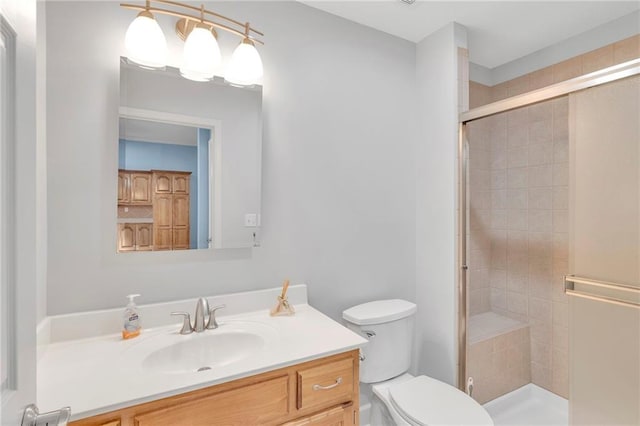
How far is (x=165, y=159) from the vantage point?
1.33m

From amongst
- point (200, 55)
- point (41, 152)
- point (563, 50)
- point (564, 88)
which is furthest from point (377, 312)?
point (563, 50)

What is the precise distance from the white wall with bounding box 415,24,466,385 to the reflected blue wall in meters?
1.33

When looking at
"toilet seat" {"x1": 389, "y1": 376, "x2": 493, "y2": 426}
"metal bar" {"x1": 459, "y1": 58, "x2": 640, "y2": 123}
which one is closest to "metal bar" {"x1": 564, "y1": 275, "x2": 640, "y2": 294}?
"toilet seat" {"x1": 389, "y1": 376, "x2": 493, "y2": 426}

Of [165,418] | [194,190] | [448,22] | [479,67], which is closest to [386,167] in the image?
[448,22]

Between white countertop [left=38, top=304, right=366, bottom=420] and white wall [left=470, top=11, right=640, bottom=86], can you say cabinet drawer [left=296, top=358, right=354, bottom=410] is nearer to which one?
white countertop [left=38, top=304, right=366, bottom=420]

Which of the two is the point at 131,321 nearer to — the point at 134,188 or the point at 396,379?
the point at 134,188

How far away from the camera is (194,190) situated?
4.57 feet

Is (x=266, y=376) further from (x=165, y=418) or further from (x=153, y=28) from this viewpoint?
(x=153, y=28)

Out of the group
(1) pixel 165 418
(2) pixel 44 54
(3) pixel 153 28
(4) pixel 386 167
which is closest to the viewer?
(1) pixel 165 418

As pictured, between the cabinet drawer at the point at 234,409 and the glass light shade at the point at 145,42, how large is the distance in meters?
1.24

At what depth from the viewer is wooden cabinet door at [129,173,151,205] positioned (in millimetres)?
1278

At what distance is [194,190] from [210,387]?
80 centimetres

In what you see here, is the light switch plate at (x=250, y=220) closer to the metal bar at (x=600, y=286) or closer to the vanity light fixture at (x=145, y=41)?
the vanity light fixture at (x=145, y=41)

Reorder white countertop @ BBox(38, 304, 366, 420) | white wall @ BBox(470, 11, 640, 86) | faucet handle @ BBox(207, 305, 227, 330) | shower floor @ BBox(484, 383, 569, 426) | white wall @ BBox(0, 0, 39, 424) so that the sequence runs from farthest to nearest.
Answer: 1. shower floor @ BBox(484, 383, 569, 426)
2. white wall @ BBox(470, 11, 640, 86)
3. faucet handle @ BBox(207, 305, 227, 330)
4. white countertop @ BBox(38, 304, 366, 420)
5. white wall @ BBox(0, 0, 39, 424)
